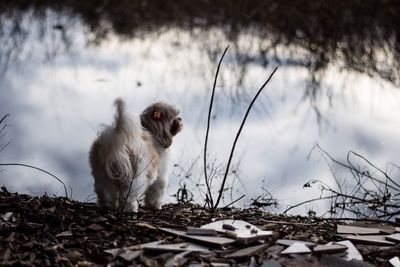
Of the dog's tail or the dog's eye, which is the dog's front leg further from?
the dog's tail

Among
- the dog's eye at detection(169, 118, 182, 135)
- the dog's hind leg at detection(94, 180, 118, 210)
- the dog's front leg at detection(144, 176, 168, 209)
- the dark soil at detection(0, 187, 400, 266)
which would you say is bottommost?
the dark soil at detection(0, 187, 400, 266)

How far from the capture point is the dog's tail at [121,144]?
612cm

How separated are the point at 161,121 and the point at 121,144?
3.16 feet

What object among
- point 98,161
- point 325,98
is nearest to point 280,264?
point 98,161

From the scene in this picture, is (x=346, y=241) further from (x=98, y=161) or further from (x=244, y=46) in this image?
(x=244, y=46)

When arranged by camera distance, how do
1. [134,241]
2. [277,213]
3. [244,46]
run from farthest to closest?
1. [244,46]
2. [277,213]
3. [134,241]

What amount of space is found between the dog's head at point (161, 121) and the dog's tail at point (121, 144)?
73 centimetres

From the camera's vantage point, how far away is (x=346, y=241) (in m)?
5.67

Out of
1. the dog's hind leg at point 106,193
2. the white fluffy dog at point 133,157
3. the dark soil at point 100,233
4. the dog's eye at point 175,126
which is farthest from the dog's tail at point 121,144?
the dog's eye at point 175,126

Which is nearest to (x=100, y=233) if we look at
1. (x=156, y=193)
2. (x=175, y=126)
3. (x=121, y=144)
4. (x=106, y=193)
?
(x=121, y=144)

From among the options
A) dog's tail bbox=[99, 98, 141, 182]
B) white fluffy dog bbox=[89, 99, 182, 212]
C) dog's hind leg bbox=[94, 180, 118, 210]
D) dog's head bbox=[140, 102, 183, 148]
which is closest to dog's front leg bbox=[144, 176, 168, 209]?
white fluffy dog bbox=[89, 99, 182, 212]

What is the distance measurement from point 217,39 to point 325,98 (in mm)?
3853

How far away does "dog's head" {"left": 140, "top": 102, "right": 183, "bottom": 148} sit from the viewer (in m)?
7.10

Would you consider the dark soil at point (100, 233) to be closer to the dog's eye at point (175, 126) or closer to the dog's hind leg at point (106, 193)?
the dog's hind leg at point (106, 193)
